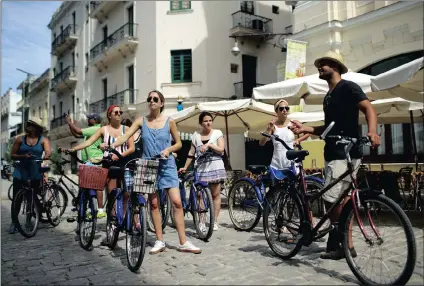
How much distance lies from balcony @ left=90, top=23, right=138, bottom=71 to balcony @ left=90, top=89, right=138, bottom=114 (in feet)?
8.06

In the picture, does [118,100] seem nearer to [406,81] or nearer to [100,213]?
[100,213]

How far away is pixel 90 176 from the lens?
4656 millimetres

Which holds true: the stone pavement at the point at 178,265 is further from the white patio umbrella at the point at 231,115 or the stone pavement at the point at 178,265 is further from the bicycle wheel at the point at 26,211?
the white patio umbrella at the point at 231,115

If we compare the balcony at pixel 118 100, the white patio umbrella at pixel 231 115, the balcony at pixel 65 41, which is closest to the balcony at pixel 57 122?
the balcony at pixel 65 41

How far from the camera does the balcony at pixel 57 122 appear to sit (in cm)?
3428

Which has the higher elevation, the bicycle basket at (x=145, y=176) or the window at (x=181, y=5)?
the window at (x=181, y=5)

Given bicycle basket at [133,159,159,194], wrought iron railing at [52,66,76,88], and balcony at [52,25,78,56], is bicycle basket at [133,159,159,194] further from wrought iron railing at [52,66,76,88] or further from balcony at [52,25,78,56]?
balcony at [52,25,78,56]

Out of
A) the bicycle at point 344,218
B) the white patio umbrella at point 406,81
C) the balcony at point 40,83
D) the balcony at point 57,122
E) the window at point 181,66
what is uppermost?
the balcony at point 40,83

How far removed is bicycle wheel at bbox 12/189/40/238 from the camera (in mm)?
5789

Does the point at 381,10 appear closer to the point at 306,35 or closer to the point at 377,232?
the point at 306,35

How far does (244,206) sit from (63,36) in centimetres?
3151

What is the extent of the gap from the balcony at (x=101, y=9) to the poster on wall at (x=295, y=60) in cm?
1485

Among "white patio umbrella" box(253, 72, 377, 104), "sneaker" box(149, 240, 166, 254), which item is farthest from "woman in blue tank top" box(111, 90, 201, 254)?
"white patio umbrella" box(253, 72, 377, 104)

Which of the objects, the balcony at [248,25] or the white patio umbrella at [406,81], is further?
the balcony at [248,25]
